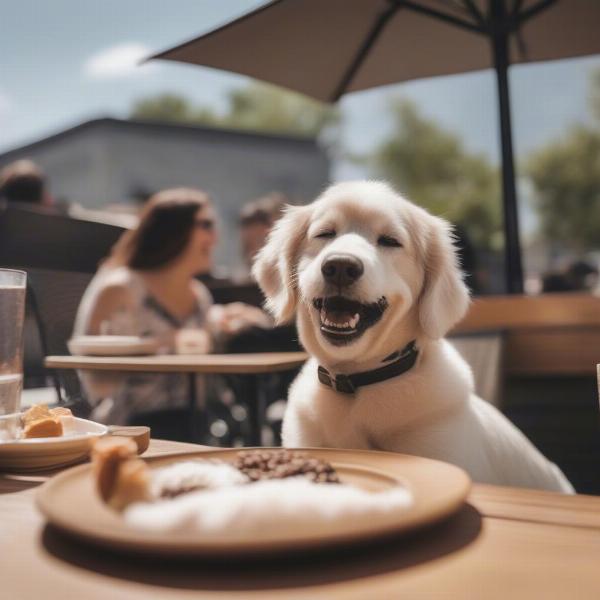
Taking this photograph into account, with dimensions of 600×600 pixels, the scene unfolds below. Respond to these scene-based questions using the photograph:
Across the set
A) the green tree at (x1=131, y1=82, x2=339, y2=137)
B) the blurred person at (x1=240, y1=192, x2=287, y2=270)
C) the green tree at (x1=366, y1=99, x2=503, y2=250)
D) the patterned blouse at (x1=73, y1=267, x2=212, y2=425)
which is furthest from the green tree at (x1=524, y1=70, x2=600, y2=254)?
the patterned blouse at (x1=73, y1=267, x2=212, y2=425)

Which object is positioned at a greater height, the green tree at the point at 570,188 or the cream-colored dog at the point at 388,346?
the green tree at the point at 570,188

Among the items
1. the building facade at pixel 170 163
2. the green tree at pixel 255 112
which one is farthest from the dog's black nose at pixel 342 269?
the green tree at pixel 255 112

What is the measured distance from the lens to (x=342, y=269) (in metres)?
1.39

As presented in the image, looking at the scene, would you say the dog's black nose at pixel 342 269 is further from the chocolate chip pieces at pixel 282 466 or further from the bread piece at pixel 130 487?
the bread piece at pixel 130 487

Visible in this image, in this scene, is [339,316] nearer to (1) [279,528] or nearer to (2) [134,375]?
(1) [279,528]

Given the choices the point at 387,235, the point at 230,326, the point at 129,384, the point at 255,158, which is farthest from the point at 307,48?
the point at 255,158

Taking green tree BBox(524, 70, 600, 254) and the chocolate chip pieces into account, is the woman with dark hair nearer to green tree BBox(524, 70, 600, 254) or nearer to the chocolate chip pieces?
the chocolate chip pieces

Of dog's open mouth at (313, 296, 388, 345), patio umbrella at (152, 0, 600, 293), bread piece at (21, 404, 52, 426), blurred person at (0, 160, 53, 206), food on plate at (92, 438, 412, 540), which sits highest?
patio umbrella at (152, 0, 600, 293)

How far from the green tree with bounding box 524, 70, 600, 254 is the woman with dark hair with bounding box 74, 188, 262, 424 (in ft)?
131

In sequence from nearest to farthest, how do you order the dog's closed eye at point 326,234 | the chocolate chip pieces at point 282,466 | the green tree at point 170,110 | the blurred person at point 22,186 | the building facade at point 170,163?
the chocolate chip pieces at point 282,466
the dog's closed eye at point 326,234
the blurred person at point 22,186
the building facade at point 170,163
the green tree at point 170,110

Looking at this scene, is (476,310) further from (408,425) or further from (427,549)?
(427,549)

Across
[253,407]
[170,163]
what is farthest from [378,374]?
[170,163]

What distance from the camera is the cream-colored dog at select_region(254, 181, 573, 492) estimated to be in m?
1.46

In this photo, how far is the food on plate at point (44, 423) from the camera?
1.10 meters
